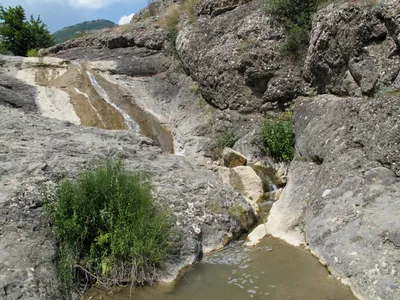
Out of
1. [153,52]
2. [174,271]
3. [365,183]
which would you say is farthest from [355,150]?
[153,52]

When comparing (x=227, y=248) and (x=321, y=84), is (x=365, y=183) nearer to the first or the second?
(x=227, y=248)

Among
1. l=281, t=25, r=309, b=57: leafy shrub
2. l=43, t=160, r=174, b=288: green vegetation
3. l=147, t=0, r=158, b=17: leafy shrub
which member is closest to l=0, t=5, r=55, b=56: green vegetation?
l=147, t=0, r=158, b=17: leafy shrub

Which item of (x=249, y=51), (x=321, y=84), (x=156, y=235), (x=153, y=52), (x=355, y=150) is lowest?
(x=156, y=235)

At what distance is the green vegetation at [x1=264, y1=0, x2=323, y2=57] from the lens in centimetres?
1210

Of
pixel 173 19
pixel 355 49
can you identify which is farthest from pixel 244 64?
pixel 173 19

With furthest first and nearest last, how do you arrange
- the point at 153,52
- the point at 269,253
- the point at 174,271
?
the point at 153,52 → the point at 269,253 → the point at 174,271

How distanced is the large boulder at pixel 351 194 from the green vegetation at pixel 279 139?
642mm

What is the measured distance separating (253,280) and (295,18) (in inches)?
378

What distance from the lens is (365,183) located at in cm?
678

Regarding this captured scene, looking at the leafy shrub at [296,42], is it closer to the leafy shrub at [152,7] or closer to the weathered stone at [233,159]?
the weathered stone at [233,159]

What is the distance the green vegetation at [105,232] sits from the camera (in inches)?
222

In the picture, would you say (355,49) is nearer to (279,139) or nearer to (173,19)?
(279,139)

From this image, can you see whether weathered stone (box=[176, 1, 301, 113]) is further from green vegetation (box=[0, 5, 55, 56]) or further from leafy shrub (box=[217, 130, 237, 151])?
green vegetation (box=[0, 5, 55, 56])

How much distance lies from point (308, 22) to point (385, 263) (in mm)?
9041
